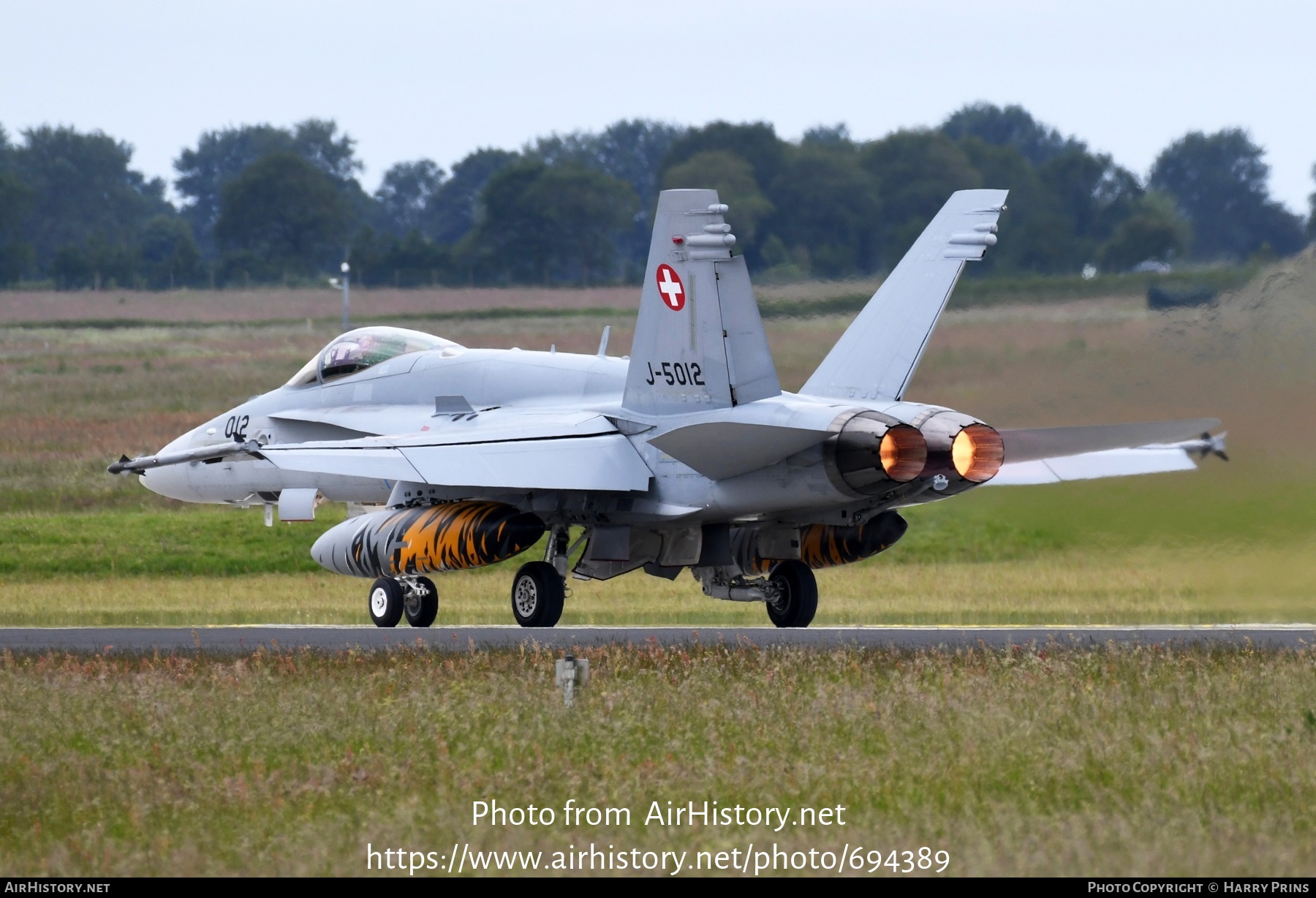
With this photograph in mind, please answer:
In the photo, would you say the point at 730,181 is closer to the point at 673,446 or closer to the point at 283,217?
the point at 673,446

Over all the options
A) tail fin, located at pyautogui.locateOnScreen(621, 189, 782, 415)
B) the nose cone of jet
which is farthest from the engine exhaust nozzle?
the nose cone of jet

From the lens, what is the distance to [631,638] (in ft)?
50.7

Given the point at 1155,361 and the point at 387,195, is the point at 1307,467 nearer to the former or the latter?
the point at 1155,361

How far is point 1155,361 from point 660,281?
5.38 metres

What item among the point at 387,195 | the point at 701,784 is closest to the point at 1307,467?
the point at 701,784

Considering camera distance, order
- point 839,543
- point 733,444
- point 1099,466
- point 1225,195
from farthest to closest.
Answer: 1. point 1225,195
2. point 1099,466
3. point 839,543
4. point 733,444

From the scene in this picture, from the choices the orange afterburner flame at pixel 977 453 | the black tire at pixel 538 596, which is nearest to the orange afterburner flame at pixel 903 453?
the orange afterburner flame at pixel 977 453

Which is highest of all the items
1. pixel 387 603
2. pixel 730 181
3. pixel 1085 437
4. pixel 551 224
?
pixel 730 181

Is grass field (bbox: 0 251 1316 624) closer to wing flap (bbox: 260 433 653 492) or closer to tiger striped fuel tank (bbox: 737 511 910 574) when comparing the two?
tiger striped fuel tank (bbox: 737 511 910 574)

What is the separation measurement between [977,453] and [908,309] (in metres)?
2.32

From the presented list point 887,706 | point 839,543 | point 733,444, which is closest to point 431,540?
point 733,444

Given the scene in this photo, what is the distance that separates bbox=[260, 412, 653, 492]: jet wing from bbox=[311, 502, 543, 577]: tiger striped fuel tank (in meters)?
0.45
